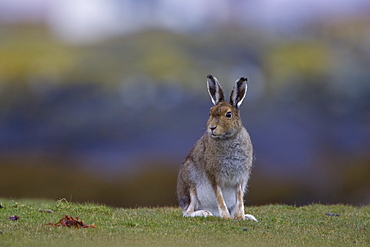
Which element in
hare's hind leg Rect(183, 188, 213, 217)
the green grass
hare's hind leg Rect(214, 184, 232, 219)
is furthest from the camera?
hare's hind leg Rect(183, 188, 213, 217)

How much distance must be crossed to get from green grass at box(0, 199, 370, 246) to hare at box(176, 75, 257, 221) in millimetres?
526

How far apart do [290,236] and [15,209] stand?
550cm

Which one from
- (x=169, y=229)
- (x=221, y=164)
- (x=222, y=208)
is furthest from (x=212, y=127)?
(x=169, y=229)

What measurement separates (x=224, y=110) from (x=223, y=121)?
228 mm

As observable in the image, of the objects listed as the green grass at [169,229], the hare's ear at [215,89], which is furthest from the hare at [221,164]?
the green grass at [169,229]

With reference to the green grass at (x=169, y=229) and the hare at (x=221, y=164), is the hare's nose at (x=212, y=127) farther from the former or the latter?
the green grass at (x=169, y=229)

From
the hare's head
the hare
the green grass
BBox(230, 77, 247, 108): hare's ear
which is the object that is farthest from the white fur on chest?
BBox(230, 77, 247, 108): hare's ear

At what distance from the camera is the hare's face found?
14250 millimetres

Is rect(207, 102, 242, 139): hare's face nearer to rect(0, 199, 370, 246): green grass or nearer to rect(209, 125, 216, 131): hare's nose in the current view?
rect(209, 125, 216, 131): hare's nose

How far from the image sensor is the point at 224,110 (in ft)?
47.1

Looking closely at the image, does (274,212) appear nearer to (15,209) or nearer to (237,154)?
(237,154)

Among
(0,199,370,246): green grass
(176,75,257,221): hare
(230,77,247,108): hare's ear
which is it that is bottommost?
(0,199,370,246): green grass

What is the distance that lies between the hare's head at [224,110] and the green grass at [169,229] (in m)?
1.71

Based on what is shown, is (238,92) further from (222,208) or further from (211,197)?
(222,208)
